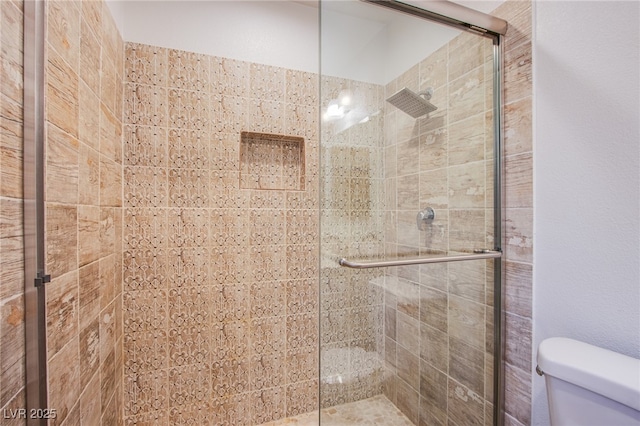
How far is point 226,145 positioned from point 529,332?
5.47 ft

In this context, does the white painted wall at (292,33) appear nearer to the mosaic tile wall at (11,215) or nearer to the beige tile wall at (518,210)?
the beige tile wall at (518,210)

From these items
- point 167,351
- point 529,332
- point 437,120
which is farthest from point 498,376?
point 167,351

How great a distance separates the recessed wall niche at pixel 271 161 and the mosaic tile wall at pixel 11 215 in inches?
41.2

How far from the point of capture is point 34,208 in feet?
2.41

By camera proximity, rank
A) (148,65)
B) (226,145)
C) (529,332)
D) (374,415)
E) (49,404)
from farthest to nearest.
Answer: (226,145)
(148,65)
(374,415)
(529,332)
(49,404)

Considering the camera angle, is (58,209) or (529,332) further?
(529,332)

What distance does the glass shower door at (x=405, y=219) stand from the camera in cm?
106

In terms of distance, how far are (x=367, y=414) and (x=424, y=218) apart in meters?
0.81

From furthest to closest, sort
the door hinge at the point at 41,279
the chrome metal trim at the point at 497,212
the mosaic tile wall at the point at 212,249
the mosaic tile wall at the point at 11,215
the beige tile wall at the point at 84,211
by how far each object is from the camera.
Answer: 1. the mosaic tile wall at the point at 212,249
2. the chrome metal trim at the point at 497,212
3. the beige tile wall at the point at 84,211
4. the door hinge at the point at 41,279
5. the mosaic tile wall at the point at 11,215

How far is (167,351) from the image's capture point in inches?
61.0

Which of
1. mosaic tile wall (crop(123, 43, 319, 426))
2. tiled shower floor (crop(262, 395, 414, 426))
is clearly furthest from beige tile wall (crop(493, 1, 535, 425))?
mosaic tile wall (crop(123, 43, 319, 426))

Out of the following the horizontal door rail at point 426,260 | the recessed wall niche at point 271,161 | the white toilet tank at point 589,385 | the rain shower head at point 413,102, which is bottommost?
the white toilet tank at point 589,385

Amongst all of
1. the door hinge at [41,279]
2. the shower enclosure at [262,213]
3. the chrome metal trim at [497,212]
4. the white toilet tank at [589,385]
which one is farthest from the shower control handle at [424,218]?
the door hinge at [41,279]

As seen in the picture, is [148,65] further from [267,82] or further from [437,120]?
[437,120]
